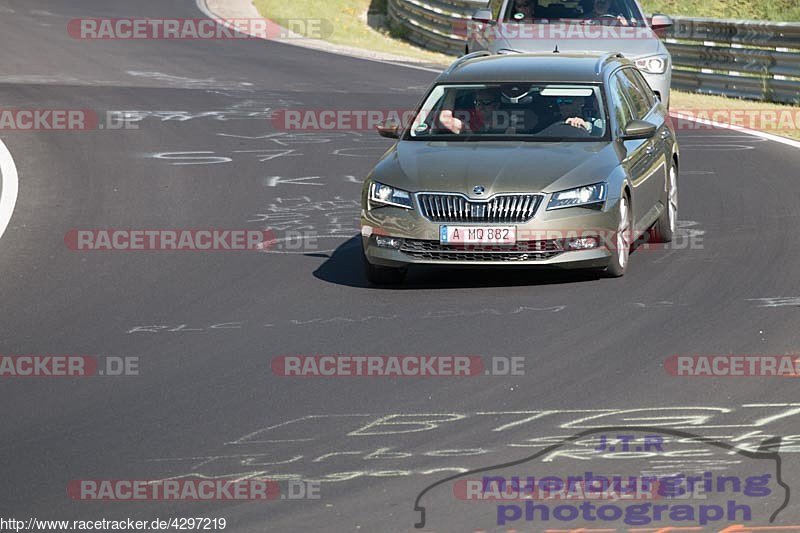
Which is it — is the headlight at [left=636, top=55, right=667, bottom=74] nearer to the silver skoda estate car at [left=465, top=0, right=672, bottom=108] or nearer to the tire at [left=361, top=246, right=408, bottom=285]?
the silver skoda estate car at [left=465, top=0, right=672, bottom=108]

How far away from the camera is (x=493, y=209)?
10875 mm

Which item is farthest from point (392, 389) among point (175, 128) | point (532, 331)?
point (175, 128)

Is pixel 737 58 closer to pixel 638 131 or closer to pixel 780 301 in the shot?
pixel 638 131

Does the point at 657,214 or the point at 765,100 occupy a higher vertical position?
the point at 657,214

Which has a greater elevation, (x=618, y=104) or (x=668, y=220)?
(x=618, y=104)

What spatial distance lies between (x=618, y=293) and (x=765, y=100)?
46.9 feet

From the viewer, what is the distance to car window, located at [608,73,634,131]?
12.1m

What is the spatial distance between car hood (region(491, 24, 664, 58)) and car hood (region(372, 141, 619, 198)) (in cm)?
747

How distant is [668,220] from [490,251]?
9.02 feet

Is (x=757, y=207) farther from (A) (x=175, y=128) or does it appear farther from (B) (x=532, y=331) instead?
(A) (x=175, y=128)

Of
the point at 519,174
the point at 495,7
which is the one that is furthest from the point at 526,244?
the point at 495,7

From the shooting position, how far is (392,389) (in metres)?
8.45

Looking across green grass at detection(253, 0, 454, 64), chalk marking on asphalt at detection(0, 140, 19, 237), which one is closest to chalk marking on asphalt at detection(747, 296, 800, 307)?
chalk marking on asphalt at detection(0, 140, 19, 237)

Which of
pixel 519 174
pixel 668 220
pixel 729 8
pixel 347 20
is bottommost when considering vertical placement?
pixel 347 20
